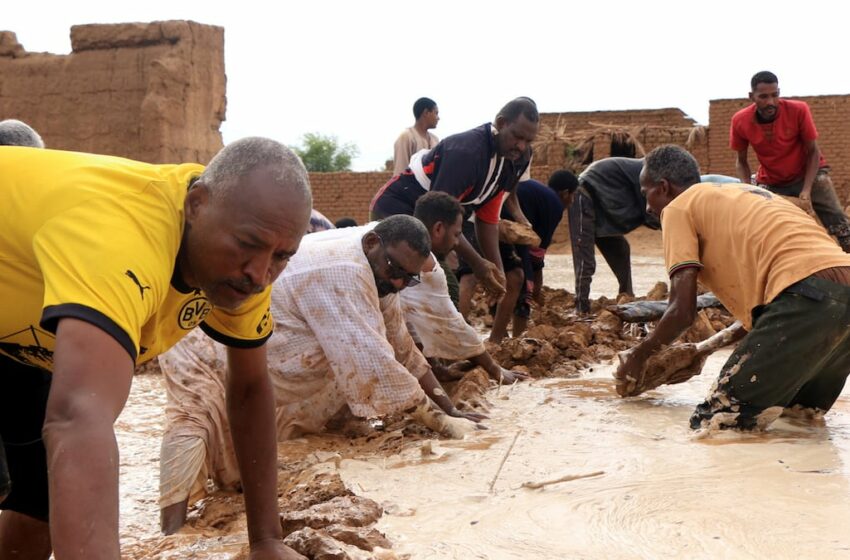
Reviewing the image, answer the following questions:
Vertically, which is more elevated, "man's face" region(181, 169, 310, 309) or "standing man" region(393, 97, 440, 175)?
"standing man" region(393, 97, 440, 175)

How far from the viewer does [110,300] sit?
4.73ft

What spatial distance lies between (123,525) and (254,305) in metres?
1.43

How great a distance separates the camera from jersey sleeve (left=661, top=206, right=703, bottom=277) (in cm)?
396

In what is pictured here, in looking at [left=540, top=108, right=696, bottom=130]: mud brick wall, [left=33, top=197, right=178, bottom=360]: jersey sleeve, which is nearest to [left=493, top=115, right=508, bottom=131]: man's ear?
[left=33, top=197, right=178, bottom=360]: jersey sleeve

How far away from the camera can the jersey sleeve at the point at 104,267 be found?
4.66 feet

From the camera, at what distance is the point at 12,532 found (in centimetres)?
231

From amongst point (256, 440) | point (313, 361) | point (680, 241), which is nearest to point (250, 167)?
point (256, 440)

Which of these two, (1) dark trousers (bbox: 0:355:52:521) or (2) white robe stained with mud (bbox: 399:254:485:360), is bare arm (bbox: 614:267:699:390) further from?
(1) dark trousers (bbox: 0:355:52:521)

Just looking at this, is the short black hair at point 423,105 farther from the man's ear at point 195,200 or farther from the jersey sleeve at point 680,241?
the man's ear at point 195,200

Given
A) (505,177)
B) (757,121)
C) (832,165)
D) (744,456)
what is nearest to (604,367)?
(505,177)

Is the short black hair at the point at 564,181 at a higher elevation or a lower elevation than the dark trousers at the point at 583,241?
higher

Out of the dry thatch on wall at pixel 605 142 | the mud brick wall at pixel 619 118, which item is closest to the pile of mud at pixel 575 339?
the dry thatch on wall at pixel 605 142

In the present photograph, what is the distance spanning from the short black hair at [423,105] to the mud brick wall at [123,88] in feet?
9.67

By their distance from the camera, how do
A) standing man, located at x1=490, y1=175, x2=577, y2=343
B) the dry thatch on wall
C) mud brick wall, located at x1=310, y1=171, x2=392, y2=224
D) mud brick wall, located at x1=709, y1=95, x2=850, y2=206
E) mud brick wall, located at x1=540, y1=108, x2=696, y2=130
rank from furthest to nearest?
mud brick wall, located at x1=540, y1=108, x2=696, y2=130 < mud brick wall, located at x1=310, y1=171, x2=392, y2=224 < the dry thatch on wall < mud brick wall, located at x1=709, y1=95, x2=850, y2=206 < standing man, located at x1=490, y1=175, x2=577, y2=343
